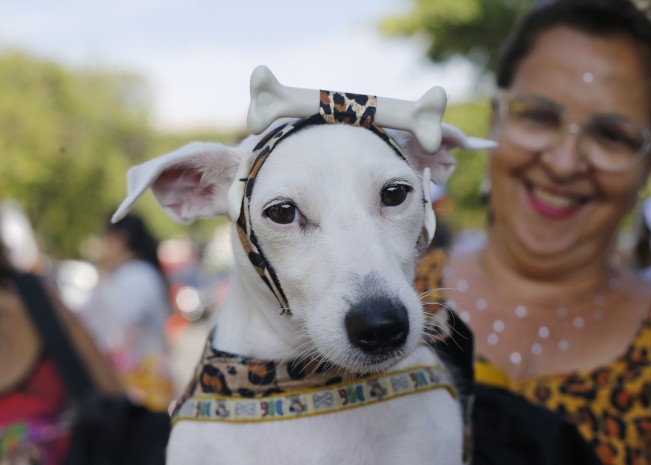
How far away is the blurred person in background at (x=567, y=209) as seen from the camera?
2.44 m

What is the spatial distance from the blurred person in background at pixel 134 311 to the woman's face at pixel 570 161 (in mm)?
3075

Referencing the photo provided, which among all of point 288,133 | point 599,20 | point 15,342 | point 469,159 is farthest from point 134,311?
point 469,159

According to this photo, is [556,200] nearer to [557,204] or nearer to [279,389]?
[557,204]

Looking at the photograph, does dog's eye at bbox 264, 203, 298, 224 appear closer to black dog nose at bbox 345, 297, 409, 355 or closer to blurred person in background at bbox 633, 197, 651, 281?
black dog nose at bbox 345, 297, 409, 355

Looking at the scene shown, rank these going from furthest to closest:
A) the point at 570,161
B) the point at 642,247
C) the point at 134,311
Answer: the point at 134,311 < the point at 642,247 < the point at 570,161

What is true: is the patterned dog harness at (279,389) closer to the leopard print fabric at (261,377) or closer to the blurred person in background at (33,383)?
the leopard print fabric at (261,377)

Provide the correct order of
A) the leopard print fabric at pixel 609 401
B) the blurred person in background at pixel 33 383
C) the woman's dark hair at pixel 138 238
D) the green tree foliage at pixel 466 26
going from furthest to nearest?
the green tree foliage at pixel 466 26, the woman's dark hair at pixel 138 238, the blurred person in background at pixel 33 383, the leopard print fabric at pixel 609 401

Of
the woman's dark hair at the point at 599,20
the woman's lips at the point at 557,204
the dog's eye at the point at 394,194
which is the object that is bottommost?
the woman's lips at the point at 557,204

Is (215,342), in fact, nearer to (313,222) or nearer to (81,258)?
(313,222)

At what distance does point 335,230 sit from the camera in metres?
1.53

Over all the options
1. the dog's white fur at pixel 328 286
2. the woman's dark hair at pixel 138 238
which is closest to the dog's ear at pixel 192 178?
the dog's white fur at pixel 328 286

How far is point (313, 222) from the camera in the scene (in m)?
1.57

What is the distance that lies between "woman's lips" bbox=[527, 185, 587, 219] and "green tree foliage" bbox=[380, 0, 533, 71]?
6937 mm

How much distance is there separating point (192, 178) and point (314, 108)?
17.4 inches
